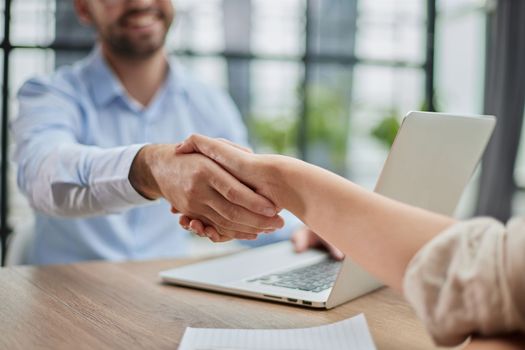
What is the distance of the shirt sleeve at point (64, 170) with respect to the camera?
1348 millimetres

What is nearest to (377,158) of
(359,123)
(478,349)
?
(359,123)

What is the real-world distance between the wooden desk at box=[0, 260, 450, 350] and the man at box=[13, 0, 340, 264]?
0.59 feet

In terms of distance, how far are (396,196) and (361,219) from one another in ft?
0.79

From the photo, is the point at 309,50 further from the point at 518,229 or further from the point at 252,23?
the point at 518,229

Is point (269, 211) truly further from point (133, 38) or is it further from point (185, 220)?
point (133, 38)

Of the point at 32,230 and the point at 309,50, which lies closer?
the point at 32,230

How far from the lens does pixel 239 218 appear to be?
1145mm

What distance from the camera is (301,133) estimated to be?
10.5ft

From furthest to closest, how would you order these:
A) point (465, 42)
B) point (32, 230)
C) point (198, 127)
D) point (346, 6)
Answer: point (465, 42) → point (346, 6) → point (198, 127) → point (32, 230)

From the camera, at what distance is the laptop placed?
1.00 meters

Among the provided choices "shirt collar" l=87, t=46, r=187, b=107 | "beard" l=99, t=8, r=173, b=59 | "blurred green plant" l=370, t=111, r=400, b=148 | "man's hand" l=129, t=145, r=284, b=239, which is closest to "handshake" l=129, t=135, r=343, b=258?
"man's hand" l=129, t=145, r=284, b=239

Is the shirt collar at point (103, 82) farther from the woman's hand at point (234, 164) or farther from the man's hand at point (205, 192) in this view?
the woman's hand at point (234, 164)

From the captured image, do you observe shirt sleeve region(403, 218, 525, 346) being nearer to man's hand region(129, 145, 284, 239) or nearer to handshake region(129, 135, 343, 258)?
handshake region(129, 135, 343, 258)

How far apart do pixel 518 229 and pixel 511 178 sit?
3735mm
